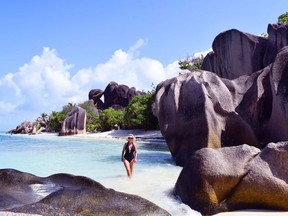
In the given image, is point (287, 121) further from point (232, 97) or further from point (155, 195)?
point (155, 195)

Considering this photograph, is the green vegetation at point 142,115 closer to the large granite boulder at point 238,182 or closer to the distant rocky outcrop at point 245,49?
the distant rocky outcrop at point 245,49

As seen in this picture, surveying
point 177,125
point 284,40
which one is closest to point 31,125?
point 284,40

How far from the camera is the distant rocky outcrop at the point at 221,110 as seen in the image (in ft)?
34.5

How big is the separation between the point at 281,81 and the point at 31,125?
5221 cm

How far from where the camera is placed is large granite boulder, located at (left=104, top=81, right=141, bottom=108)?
60500 millimetres

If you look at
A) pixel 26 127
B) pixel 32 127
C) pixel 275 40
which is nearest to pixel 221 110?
pixel 275 40

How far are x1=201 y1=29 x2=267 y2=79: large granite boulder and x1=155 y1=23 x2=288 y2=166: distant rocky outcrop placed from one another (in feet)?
29.6

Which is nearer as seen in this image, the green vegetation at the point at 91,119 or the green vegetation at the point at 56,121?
the green vegetation at the point at 91,119

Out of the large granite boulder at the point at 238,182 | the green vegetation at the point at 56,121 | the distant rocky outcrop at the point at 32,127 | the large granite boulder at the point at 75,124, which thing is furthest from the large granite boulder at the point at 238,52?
A: the distant rocky outcrop at the point at 32,127

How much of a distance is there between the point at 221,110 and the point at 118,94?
165 ft

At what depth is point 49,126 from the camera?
53.0m

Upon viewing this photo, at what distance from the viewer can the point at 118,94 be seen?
60938mm

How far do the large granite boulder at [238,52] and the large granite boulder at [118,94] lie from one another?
36359 millimetres

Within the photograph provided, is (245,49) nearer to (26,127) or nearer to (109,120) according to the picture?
(109,120)
